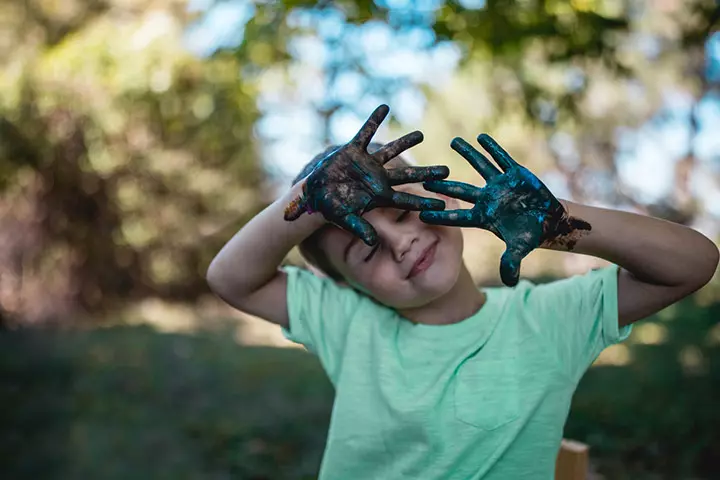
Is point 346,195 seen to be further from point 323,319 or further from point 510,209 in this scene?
point 323,319

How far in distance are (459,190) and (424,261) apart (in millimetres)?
214

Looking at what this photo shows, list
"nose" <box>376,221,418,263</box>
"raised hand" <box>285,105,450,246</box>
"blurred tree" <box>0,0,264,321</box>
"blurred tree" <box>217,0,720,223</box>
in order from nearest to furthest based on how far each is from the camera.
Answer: "raised hand" <box>285,105,450,246</box>, "nose" <box>376,221,418,263</box>, "blurred tree" <box>217,0,720,223</box>, "blurred tree" <box>0,0,264,321</box>

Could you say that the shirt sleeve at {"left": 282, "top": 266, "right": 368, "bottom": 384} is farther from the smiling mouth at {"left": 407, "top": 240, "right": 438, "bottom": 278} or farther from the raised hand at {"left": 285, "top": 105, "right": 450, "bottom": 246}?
the raised hand at {"left": 285, "top": 105, "right": 450, "bottom": 246}

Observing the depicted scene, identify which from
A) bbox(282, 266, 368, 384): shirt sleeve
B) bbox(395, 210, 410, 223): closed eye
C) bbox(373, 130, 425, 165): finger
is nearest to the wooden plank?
bbox(282, 266, 368, 384): shirt sleeve

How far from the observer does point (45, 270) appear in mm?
8305

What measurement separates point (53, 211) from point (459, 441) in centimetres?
821

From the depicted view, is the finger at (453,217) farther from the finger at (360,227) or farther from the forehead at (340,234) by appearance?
the forehead at (340,234)

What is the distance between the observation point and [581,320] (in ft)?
4.33

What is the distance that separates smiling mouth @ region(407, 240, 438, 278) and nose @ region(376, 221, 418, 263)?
3 centimetres

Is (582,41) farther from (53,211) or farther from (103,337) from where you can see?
(53,211)

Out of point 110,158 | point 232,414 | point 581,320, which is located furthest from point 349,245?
point 110,158

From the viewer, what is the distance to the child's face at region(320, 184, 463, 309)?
1270mm

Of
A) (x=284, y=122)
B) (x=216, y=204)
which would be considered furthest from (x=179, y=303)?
(x=284, y=122)

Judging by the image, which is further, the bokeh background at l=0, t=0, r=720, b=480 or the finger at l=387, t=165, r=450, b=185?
the bokeh background at l=0, t=0, r=720, b=480
